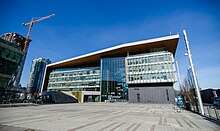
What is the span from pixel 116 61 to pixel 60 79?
39.2m

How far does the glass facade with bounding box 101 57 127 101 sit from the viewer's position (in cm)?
5097

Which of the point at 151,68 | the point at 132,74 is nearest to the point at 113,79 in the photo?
the point at 132,74

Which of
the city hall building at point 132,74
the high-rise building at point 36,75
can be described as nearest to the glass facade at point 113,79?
the city hall building at point 132,74

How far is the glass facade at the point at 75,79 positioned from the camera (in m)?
60.5

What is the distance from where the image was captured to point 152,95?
44.4 meters

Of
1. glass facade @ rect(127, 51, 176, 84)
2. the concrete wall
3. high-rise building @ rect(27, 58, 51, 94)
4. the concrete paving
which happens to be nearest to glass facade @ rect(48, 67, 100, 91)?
the concrete wall

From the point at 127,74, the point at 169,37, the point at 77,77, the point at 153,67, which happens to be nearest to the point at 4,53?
the point at 77,77

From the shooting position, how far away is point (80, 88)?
2458 inches

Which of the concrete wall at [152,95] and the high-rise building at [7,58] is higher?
the high-rise building at [7,58]

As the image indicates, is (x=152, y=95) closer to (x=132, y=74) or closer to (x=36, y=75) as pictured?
(x=132, y=74)

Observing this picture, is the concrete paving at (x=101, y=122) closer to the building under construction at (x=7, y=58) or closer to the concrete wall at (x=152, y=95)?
the building under construction at (x=7, y=58)

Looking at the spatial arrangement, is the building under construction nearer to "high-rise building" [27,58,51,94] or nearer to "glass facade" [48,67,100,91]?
"glass facade" [48,67,100,91]

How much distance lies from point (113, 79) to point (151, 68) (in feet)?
56.5

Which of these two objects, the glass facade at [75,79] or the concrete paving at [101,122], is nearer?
the concrete paving at [101,122]
